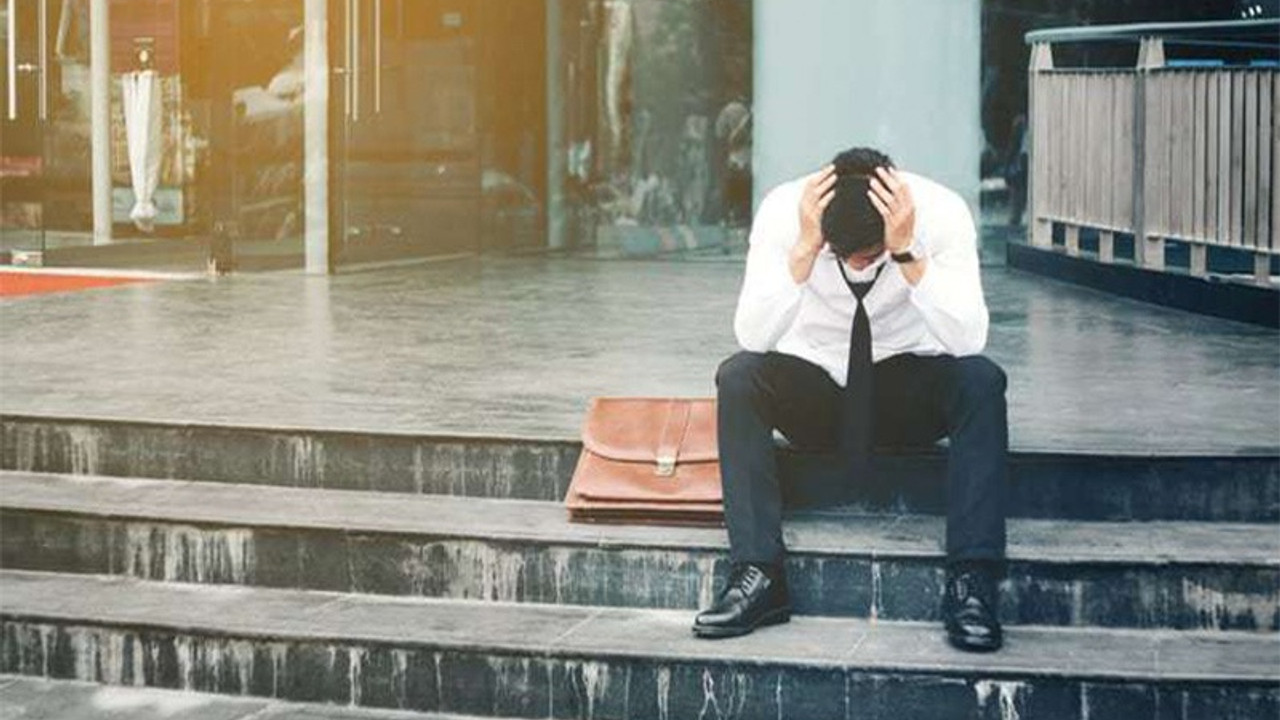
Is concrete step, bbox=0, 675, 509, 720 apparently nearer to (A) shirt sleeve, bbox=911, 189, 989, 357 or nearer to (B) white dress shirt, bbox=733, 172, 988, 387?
(B) white dress shirt, bbox=733, 172, 988, 387

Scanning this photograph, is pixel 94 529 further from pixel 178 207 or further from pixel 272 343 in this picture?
pixel 178 207

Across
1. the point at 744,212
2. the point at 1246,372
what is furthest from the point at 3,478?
the point at 744,212

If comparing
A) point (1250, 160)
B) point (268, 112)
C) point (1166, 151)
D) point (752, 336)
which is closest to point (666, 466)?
point (752, 336)

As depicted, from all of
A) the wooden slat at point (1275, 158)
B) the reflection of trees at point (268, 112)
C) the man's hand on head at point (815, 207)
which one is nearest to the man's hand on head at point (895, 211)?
the man's hand on head at point (815, 207)

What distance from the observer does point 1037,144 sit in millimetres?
12297

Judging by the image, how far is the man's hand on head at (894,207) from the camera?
543 cm

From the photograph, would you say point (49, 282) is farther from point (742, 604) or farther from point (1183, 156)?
point (742, 604)

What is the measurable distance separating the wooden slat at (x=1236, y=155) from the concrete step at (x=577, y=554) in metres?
3.85

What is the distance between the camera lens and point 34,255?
541 inches

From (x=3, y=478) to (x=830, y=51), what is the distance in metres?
8.15

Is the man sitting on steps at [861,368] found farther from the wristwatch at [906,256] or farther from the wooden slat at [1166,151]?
the wooden slat at [1166,151]

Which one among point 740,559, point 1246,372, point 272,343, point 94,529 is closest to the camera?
point 740,559

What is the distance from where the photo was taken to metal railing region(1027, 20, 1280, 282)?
9.41 metres

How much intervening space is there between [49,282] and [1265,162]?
739 centimetres
